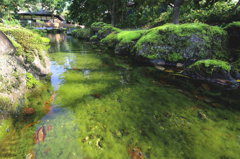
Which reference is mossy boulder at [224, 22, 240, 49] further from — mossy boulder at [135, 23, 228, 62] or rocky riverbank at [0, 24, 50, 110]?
rocky riverbank at [0, 24, 50, 110]

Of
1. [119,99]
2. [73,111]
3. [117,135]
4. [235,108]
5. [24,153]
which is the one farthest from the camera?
[119,99]

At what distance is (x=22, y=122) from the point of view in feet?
8.30

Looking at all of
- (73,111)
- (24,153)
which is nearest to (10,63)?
(73,111)

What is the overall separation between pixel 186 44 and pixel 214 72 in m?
2.48

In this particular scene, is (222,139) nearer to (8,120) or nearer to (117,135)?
(117,135)

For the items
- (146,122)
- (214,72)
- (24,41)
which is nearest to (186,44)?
(214,72)

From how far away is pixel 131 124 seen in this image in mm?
2758

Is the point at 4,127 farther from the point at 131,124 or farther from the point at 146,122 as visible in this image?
the point at 146,122

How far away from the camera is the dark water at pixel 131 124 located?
6.92 feet

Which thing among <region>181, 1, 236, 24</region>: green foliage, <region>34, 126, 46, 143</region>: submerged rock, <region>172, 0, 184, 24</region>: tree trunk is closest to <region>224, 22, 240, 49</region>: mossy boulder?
<region>181, 1, 236, 24</region>: green foliage

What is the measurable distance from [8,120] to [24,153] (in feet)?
2.28

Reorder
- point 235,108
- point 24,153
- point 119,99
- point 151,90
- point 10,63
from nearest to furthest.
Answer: point 24,153 → point 10,63 → point 235,108 → point 119,99 → point 151,90

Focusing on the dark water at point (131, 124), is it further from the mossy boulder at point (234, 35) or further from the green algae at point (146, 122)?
the mossy boulder at point (234, 35)

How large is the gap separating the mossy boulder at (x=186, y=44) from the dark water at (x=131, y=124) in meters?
3.01
